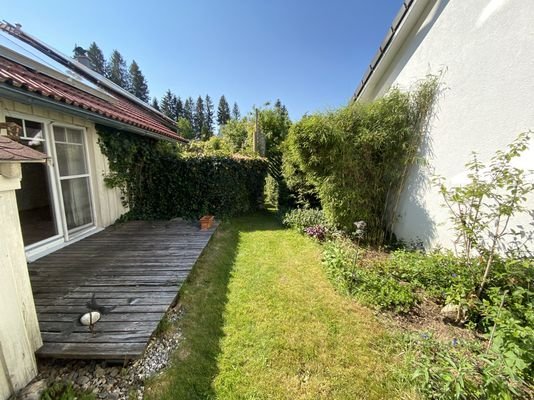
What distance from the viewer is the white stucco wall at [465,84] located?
2.77 m

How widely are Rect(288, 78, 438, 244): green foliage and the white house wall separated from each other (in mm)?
4416

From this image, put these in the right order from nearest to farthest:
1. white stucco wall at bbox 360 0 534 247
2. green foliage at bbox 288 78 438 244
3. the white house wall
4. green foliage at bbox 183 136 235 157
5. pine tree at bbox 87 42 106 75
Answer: white stucco wall at bbox 360 0 534 247
the white house wall
green foliage at bbox 288 78 438 244
green foliage at bbox 183 136 235 157
pine tree at bbox 87 42 106 75

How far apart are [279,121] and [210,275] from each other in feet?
46.8

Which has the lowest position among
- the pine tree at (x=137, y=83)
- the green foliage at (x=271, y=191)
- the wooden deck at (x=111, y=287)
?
the wooden deck at (x=111, y=287)

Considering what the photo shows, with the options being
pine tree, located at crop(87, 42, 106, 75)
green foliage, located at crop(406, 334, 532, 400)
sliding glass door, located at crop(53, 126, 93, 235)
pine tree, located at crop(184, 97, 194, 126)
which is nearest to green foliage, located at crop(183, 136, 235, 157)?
sliding glass door, located at crop(53, 126, 93, 235)

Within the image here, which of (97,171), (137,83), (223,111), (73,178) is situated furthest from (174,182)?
(223,111)

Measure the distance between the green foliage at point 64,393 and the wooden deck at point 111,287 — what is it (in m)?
0.23

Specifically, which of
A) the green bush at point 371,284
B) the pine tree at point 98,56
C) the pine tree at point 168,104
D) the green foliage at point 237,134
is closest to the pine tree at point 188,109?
the pine tree at point 168,104

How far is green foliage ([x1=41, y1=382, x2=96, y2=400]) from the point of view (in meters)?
1.65

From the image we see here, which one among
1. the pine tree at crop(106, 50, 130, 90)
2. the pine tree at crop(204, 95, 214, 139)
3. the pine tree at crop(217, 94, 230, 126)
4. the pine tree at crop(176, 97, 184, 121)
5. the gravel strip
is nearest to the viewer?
the gravel strip

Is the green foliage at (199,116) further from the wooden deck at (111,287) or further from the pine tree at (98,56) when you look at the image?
the wooden deck at (111,287)

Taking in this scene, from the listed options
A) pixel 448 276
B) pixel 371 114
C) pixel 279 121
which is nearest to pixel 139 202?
pixel 371 114

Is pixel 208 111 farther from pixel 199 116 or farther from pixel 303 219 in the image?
pixel 303 219

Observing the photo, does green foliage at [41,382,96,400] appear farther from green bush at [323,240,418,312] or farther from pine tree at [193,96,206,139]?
pine tree at [193,96,206,139]
